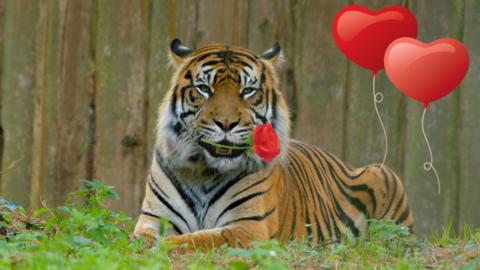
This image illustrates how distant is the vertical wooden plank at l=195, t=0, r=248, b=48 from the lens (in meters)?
7.81

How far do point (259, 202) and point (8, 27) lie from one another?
2467mm

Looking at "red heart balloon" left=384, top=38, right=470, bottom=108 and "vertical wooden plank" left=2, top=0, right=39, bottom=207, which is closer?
"red heart balloon" left=384, top=38, right=470, bottom=108

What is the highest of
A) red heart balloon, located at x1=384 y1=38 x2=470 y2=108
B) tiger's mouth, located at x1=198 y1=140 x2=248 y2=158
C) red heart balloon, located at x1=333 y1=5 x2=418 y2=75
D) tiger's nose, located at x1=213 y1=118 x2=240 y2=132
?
red heart balloon, located at x1=333 y1=5 x2=418 y2=75

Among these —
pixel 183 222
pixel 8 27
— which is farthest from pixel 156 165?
pixel 8 27

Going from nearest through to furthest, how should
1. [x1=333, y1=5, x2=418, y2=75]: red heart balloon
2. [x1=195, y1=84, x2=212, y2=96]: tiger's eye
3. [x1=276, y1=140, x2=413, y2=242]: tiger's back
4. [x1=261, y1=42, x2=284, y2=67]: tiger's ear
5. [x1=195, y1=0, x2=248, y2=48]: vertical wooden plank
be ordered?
1. [x1=195, y1=84, x2=212, y2=96]: tiger's eye
2. [x1=261, y1=42, x2=284, y2=67]: tiger's ear
3. [x1=333, y1=5, x2=418, y2=75]: red heart balloon
4. [x1=276, y1=140, x2=413, y2=242]: tiger's back
5. [x1=195, y1=0, x2=248, y2=48]: vertical wooden plank

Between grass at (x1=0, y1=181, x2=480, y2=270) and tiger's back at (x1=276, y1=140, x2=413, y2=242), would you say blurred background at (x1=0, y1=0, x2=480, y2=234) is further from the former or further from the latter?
grass at (x1=0, y1=181, x2=480, y2=270)

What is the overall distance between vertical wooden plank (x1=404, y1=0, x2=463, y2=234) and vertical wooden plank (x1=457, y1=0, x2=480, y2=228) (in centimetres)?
4

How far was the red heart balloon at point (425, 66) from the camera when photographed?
6402 mm

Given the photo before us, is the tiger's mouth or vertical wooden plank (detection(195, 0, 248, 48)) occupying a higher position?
vertical wooden plank (detection(195, 0, 248, 48))

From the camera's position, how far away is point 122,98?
7.86 metres

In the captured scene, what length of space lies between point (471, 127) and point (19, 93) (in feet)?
9.34

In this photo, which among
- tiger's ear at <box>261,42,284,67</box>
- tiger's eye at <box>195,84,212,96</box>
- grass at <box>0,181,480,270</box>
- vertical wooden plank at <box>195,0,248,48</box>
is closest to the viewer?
grass at <box>0,181,480,270</box>

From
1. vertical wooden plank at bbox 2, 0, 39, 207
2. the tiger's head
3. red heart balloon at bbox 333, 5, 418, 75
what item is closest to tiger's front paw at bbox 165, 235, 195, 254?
the tiger's head

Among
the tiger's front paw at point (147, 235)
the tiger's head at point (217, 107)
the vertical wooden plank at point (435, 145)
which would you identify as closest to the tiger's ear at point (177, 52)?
the tiger's head at point (217, 107)
